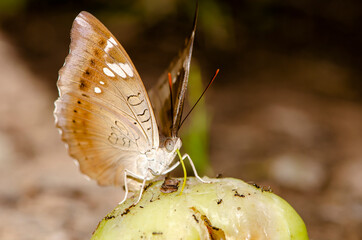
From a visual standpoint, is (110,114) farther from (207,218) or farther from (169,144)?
(207,218)

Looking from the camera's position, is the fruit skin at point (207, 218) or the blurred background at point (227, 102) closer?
the fruit skin at point (207, 218)

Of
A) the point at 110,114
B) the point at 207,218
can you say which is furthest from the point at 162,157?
the point at 207,218

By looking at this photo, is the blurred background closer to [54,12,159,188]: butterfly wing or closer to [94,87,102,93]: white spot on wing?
[54,12,159,188]: butterfly wing

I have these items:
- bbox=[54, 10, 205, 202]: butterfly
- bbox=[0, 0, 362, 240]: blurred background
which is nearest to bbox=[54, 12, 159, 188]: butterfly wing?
bbox=[54, 10, 205, 202]: butterfly

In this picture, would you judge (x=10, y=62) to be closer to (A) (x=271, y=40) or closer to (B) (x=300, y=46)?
(A) (x=271, y=40)

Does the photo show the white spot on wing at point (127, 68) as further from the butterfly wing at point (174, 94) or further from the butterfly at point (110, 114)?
the butterfly wing at point (174, 94)

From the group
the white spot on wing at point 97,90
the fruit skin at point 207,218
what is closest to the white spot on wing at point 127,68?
the white spot on wing at point 97,90

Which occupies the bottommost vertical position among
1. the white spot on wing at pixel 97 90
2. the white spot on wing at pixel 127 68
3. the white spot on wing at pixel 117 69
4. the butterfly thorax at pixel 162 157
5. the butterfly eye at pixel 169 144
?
the butterfly thorax at pixel 162 157
